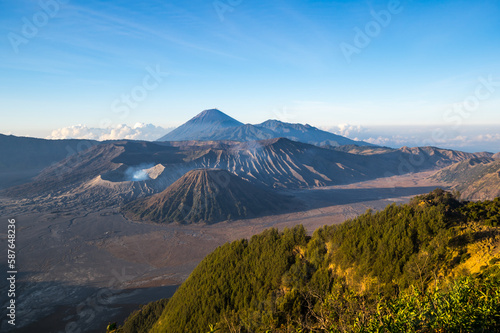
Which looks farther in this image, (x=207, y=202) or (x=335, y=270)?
(x=207, y=202)

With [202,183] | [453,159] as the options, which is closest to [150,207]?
[202,183]

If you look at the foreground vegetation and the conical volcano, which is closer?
the foreground vegetation

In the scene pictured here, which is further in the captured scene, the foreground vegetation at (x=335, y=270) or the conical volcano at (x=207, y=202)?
the conical volcano at (x=207, y=202)

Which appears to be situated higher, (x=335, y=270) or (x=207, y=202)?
(x=207, y=202)
